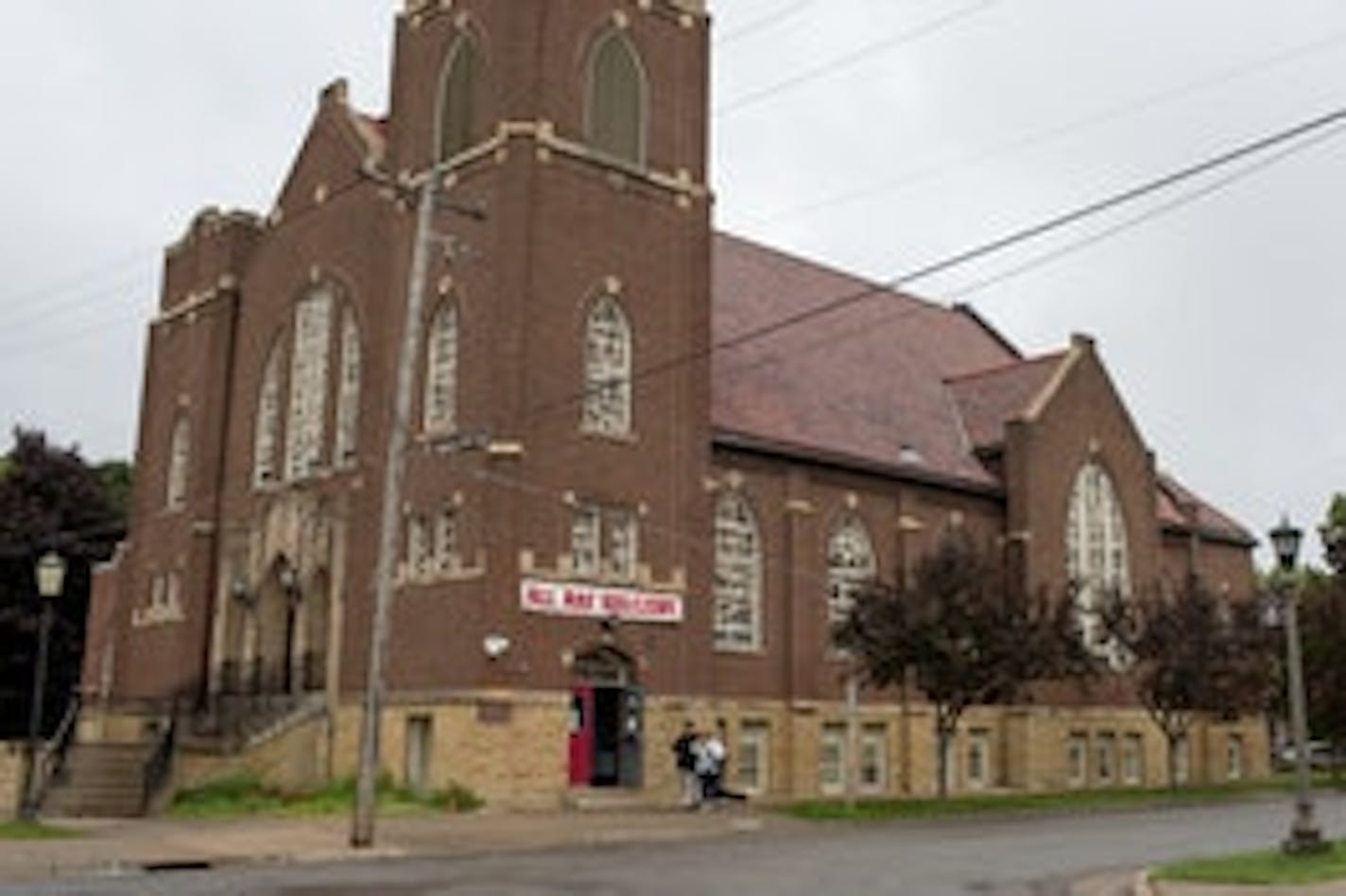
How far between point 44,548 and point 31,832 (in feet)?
94.2

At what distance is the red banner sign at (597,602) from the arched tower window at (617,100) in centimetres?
984

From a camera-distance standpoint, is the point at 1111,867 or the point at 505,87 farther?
the point at 505,87

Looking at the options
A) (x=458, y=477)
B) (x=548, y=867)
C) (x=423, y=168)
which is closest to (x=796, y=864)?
(x=548, y=867)

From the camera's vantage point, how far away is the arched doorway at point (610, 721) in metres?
32.5

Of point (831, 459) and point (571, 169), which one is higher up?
point (571, 169)

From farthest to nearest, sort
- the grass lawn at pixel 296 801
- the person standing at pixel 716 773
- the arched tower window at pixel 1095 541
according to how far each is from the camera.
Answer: the arched tower window at pixel 1095 541, the person standing at pixel 716 773, the grass lawn at pixel 296 801

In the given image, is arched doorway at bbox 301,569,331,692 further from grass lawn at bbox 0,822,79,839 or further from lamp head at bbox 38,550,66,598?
grass lawn at bbox 0,822,79,839

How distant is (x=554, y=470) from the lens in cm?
3247

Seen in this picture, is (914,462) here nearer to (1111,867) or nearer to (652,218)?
(652,218)

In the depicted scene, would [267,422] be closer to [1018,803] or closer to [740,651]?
[740,651]

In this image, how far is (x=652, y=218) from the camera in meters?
35.8

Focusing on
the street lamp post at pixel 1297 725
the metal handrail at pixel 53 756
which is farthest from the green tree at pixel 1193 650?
the metal handrail at pixel 53 756

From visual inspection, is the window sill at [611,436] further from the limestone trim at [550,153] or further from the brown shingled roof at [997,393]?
the brown shingled roof at [997,393]

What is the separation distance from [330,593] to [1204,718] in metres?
27.0
